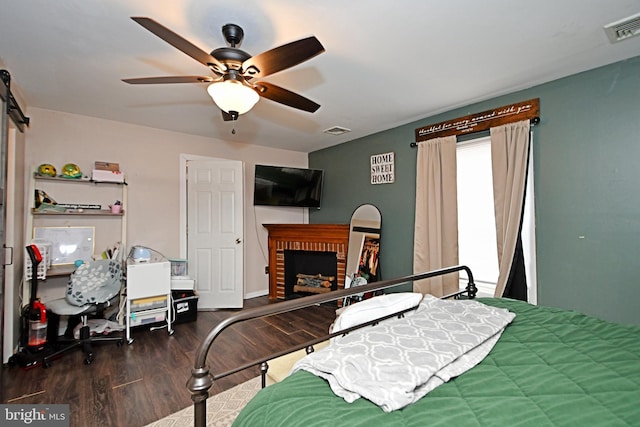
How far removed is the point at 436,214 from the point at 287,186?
232 centimetres

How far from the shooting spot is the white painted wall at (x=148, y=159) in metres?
3.05

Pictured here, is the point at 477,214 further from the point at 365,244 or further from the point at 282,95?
the point at 282,95

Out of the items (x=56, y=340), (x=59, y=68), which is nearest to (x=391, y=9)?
(x=59, y=68)

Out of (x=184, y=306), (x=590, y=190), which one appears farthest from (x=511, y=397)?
(x=184, y=306)

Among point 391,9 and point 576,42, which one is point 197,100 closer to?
point 391,9

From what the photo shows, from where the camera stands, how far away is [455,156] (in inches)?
120

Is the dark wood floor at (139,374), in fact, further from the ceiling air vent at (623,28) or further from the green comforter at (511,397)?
the ceiling air vent at (623,28)

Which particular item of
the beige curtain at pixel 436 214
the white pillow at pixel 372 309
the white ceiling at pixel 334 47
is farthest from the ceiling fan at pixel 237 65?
the beige curtain at pixel 436 214

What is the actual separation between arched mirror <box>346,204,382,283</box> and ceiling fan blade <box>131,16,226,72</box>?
2706 mm

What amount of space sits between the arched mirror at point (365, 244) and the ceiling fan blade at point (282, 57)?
256 cm

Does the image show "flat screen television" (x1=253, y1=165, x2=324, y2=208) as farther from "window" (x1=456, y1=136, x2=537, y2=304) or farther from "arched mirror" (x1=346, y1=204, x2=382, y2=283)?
"window" (x1=456, y1=136, x2=537, y2=304)

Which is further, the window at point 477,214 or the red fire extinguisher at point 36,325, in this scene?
the window at point 477,214

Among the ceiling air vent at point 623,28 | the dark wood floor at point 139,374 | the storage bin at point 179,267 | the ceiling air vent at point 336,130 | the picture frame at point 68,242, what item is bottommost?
the dark wood floor at point 139,374

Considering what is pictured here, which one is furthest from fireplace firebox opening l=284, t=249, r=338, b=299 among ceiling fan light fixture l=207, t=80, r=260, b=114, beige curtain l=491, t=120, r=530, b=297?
ceiling fan light fixture l=207, t=80, r=260, b=114
